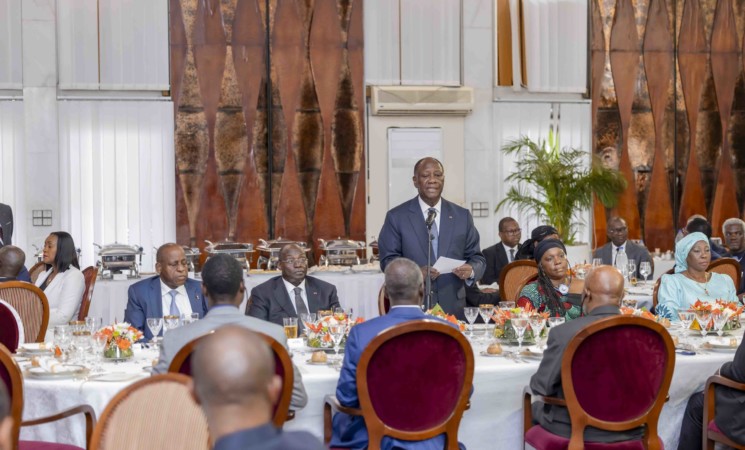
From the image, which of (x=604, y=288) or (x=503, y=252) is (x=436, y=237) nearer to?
(x=604, y=288)

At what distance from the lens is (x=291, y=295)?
6.18 metres

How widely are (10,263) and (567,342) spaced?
150 inches

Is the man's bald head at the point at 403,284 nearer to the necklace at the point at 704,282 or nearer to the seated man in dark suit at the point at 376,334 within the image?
the seated man in dark suit at the point at 376,334

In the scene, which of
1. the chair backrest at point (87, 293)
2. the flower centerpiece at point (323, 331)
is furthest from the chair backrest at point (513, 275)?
the chair backrest at point (87, 293)

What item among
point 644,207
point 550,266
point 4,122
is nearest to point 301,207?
point 4,122

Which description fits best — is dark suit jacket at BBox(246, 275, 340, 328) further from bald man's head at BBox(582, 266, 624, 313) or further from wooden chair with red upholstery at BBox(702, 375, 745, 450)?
wooden chair with red upholstery at BBox(702, 375, 745, 450)

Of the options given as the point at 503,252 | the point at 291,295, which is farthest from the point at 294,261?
the point at 503,252

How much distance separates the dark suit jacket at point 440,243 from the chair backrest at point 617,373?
82.6 inches

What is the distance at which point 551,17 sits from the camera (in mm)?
12039

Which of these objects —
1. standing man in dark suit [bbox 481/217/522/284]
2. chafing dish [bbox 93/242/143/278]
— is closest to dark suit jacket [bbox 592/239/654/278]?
standing man in dark suit [bbox 481/217/522/284]

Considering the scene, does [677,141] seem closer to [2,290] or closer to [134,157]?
[134,157]

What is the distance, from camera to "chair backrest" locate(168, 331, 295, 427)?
11.6 feet

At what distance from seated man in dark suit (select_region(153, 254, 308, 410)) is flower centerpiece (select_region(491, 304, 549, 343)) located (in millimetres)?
1399

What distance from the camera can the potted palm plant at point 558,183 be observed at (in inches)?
442
